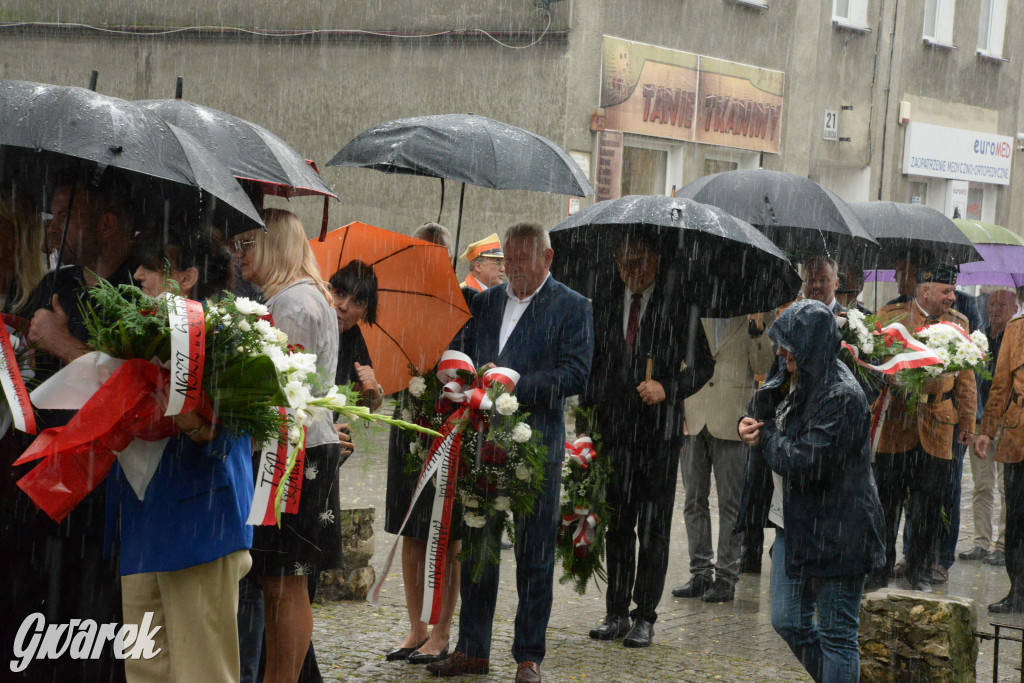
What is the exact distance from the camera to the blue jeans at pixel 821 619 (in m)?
5.07

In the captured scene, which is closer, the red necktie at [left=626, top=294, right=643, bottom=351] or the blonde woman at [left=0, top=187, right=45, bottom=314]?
the blonde woman at [left=0, top=187, right=45, bottom=314]

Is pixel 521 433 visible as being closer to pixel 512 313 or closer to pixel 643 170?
pixel 512 313

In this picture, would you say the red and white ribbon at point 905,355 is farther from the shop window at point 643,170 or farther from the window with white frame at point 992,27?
the window with white frame at point 992,27

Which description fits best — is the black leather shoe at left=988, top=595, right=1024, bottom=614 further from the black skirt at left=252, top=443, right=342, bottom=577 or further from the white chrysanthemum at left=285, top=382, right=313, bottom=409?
the white chrysanthemum at left=285, top=382, right=313, bottom=409

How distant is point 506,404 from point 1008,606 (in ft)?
13.5

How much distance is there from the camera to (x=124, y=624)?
387cm

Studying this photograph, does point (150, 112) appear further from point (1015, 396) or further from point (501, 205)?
point (501, 205)

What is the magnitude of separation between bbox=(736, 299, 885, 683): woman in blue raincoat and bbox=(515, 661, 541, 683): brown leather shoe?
1.22 m

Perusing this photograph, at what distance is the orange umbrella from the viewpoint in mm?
6023

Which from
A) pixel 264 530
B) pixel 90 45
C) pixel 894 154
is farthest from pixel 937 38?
pixel 264 530

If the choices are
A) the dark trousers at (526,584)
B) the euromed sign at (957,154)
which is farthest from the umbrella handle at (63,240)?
the euromed sign at (957,154)

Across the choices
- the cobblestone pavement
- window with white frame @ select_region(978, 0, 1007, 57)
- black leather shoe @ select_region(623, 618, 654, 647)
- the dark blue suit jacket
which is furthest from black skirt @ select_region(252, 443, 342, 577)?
window with white frame @ select_region(978, 0, 1007, 57)

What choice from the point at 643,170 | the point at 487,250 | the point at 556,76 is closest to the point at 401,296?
the point at 487,250

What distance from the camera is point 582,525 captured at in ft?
21.6
